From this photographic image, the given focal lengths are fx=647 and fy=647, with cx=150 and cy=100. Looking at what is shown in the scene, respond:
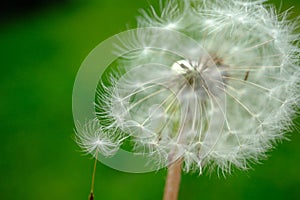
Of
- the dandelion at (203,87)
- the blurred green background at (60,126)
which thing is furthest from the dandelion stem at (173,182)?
the blurred green background at (60,126)

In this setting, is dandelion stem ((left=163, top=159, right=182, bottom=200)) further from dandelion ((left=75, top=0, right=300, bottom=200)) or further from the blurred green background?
the blurred green background

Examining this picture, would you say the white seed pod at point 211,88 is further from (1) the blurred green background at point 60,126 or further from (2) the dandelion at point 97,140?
(1) the blurred green background at point 60,126

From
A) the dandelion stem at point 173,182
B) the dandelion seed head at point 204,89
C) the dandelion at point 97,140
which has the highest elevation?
the dandelion seed head at point 204,89

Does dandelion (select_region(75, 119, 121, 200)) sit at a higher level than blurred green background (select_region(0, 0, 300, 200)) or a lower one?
lower

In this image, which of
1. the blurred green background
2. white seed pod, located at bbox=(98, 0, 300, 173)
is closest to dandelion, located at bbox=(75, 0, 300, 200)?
white seed pod, located at bbox=(98, 0, 300, 173)

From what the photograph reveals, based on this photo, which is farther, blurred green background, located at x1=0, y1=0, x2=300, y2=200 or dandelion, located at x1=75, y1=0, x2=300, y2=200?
blurred green background, located at x1=0, y1=0, x2=300, y2=200

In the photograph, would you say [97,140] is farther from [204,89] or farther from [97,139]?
[204,89]
